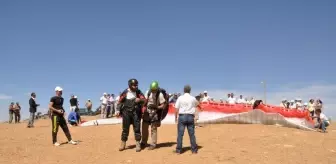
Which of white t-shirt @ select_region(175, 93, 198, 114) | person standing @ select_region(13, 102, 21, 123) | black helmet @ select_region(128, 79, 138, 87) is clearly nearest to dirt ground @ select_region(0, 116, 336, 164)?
white t-shirt @ select_region(175, 93, 198, 114)

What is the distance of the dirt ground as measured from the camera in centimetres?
906

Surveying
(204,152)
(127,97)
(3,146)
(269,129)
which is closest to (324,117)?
(269,129)

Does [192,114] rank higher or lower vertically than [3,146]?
higher

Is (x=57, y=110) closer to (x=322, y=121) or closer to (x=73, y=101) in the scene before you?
(x=73, y=101)

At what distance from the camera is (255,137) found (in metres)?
12.3

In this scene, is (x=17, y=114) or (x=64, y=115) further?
(x=17, y=114)

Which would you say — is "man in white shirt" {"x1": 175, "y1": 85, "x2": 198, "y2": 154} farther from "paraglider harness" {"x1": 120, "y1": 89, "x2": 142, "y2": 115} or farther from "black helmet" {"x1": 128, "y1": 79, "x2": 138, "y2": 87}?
"black helmet" {"x1": 128, "y1": 79, "x2": 138, "y2": 87}

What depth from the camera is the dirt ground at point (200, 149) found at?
9.06 metres

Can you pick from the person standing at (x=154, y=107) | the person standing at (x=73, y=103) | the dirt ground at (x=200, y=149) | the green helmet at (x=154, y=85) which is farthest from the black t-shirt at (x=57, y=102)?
the person standing at (x=73, y=103)

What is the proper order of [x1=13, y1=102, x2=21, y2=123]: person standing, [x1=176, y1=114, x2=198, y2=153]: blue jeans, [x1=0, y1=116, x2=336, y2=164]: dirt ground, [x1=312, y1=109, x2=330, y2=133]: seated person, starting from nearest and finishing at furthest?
[x1=0, y1=116, x2=336, y2=164]: dirt ground < [x1=176, y1=114, x2=198, y2=153]: blue jeans < [x1=312, y1=109, x2=330, y2=133]: seated person < [x1=13, y1=102, x2=21, y2=123]: person standing

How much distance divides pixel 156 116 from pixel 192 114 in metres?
1.25

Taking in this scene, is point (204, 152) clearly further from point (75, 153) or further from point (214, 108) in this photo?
point (214, 108)

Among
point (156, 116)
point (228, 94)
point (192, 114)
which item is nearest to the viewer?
point (192, 114)

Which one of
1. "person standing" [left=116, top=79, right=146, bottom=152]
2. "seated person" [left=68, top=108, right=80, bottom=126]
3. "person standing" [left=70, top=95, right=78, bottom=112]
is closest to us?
"person standing" [left=116, top=79, right=146, bottom=152]
